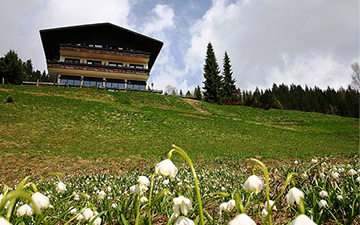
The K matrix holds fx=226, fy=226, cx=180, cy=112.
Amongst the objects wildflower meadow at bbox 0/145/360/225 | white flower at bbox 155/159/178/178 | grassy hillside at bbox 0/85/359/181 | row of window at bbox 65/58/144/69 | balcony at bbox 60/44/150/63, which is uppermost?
balcony at bbox 60/44/150/63

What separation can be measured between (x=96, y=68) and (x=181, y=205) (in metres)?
46.2

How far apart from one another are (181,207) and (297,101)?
346 ft

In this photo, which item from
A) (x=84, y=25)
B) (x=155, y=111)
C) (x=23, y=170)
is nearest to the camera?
(x=23, y=170)

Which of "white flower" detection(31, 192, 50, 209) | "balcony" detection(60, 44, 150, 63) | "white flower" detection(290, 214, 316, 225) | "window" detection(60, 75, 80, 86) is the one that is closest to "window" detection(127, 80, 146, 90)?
"balcony" detection(60, 44, 150, 63)

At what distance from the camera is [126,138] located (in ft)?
59.2

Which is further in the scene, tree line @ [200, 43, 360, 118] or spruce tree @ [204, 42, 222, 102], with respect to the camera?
spruce tree @ [204, 42, 222, 102]

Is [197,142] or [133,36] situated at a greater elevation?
[133,36]

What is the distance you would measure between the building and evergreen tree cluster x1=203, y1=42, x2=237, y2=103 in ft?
48.1

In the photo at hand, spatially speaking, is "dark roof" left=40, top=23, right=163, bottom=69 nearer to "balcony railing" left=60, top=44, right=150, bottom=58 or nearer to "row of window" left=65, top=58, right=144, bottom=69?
"balcony railing" left=60, top=44, right=150, bottom=58

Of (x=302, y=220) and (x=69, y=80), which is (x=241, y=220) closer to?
(x=302, y=220)

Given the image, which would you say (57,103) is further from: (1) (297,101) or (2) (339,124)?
(1) (297,101)

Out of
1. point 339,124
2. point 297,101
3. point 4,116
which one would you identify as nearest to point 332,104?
point 297,101

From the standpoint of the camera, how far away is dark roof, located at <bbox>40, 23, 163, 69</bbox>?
45.3 meters

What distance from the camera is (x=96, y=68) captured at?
43.7 metres
